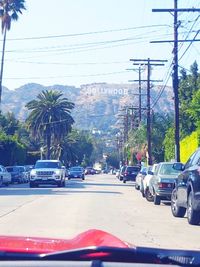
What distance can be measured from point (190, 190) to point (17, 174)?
37.1 metres

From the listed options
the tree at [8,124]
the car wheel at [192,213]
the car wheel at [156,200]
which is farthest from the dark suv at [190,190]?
the tree at [8,124]

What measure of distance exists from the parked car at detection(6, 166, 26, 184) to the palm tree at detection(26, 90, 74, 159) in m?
27.6

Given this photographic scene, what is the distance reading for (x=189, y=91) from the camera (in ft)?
246

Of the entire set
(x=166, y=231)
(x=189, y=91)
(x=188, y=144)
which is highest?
(x=189, y=91)

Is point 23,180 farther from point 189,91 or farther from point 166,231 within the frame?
point 166,231

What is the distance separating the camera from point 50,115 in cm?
8194

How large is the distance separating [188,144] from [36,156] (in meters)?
56.6

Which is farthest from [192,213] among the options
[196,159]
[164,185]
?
[164,185]

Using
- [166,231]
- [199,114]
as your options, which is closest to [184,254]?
[166,231]

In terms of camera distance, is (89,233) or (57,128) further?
(57,128)

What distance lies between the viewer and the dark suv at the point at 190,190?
1571 centimetres

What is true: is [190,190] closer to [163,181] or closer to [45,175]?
[163,181]

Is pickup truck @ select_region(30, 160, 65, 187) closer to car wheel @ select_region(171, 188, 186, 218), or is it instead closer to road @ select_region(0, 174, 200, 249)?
road @ select_region(0, 174, 200, 249)

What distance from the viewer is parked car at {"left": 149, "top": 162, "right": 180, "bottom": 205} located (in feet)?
77.5
